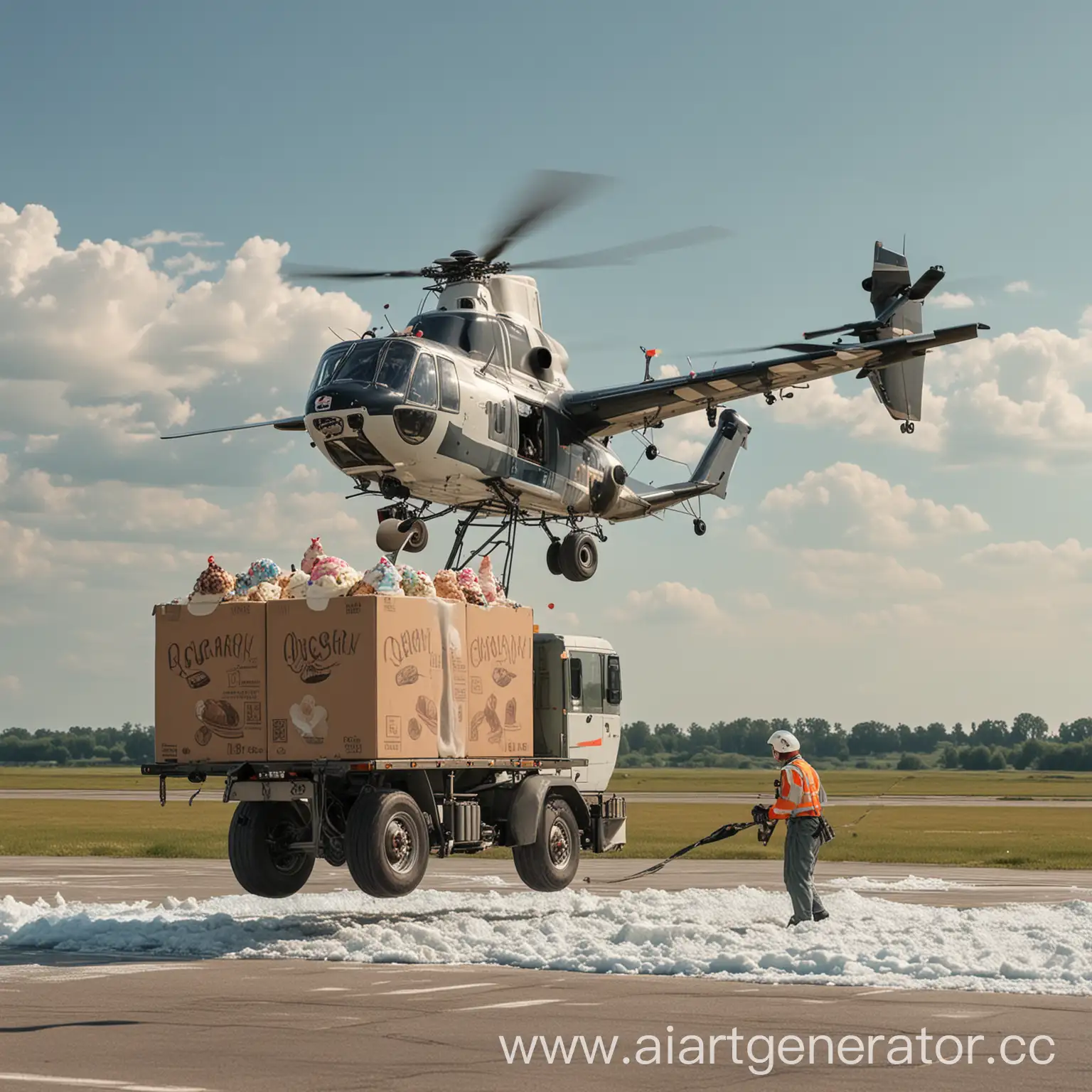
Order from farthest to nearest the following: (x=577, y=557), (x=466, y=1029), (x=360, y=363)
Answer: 1. (x=577, y=557)
2. (x=360, y=363)
3. (x=466, y=1029)

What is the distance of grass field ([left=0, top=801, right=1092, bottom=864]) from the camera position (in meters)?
32.9

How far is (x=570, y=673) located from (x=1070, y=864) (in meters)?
13.7

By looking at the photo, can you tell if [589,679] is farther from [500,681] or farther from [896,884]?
[896,884]

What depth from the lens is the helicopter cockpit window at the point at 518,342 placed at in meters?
29.0

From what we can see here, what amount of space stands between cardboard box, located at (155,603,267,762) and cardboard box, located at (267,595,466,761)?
0.62ft

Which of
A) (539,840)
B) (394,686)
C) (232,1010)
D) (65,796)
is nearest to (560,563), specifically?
(539,840)

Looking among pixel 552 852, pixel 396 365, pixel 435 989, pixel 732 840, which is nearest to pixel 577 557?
pixel 396 365

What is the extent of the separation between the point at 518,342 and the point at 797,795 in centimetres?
1490

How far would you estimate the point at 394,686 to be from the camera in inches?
635

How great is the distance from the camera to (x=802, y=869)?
1588 cm

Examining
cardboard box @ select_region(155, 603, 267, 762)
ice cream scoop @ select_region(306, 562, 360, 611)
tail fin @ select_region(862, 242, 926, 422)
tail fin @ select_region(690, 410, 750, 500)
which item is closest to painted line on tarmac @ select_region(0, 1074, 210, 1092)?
cardboard box @ select_region(155, 603, 267, 762)

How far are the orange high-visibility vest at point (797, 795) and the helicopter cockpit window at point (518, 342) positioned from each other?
47.0 feet

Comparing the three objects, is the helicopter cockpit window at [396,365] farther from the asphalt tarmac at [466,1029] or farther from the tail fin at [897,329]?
the asphalt tarmac at [466,1029]

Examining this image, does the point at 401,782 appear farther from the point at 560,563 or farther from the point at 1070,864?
the point at 1070,864
